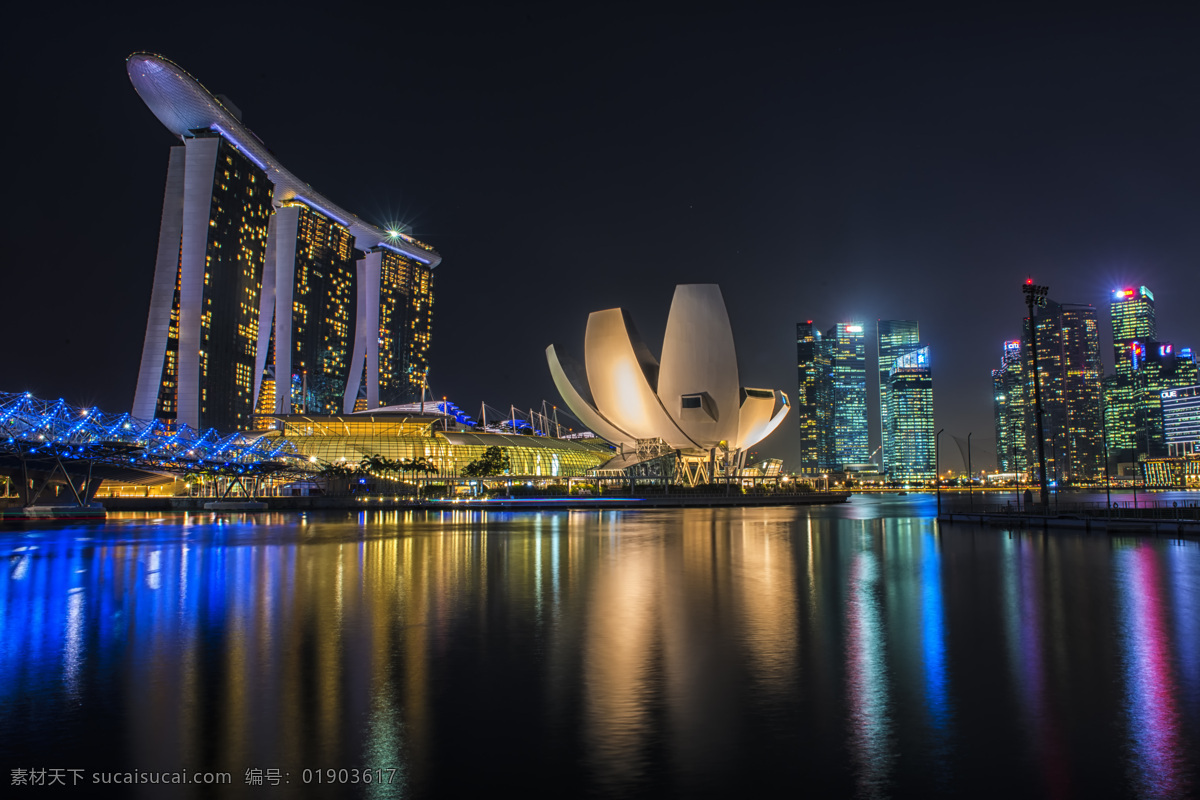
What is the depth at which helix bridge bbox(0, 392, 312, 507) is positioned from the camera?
42156mm

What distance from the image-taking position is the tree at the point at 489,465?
7200cm

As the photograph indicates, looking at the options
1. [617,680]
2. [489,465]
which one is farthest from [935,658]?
[489,465]

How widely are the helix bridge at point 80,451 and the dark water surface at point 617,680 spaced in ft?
102

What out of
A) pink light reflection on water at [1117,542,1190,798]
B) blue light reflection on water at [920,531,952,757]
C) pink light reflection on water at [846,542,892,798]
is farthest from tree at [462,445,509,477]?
pink light reflection on water at [1117,542,1190,798]

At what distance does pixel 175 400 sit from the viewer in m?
91.1

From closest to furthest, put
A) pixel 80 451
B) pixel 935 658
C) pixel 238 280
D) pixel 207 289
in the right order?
pixel 935 658
pixel 80 451
pixel 207 289
pixel 238 280

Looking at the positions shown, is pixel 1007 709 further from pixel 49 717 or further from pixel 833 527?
pixel 833 527

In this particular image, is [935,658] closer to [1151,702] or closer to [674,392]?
[1151,702]

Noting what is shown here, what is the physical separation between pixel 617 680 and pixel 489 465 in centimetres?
6531

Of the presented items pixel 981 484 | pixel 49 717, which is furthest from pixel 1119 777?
pixel 981 484

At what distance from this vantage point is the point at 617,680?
25.0 ft

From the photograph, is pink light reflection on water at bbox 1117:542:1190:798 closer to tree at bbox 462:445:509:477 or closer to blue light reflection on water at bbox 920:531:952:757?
blue light reflection on water at bbox 920:531:952:757

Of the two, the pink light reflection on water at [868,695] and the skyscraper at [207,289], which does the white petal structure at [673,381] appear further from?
the pink light reflection on water at [868,695]

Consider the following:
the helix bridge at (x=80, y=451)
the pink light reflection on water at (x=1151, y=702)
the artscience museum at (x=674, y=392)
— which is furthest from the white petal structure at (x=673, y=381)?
the pink light reflection on water at (x=1151, y=702)
